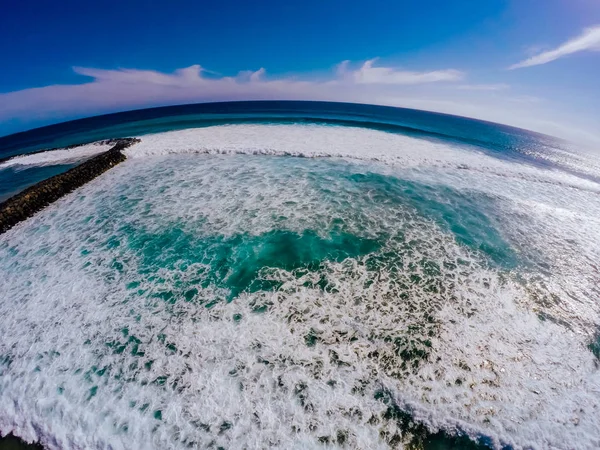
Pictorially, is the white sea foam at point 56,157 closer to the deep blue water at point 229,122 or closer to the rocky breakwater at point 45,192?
the deep blue water at point 229,122

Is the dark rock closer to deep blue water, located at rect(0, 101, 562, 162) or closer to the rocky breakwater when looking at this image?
the rocky breakwater

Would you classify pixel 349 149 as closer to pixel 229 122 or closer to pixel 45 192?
pixel 45 192

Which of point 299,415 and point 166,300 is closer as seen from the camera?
point 299,415

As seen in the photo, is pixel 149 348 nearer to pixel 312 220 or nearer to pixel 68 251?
pixel 68 251

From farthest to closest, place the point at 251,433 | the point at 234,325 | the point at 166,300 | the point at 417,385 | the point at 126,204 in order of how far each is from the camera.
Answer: the point at 126,204 → the point at 166,300 → the point at 234,325 → the point at 417,385 → the point at 251,433

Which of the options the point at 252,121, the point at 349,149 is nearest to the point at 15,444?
the point at 349,149

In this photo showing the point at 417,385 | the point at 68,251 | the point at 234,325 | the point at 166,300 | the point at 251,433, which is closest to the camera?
the point at 251,433

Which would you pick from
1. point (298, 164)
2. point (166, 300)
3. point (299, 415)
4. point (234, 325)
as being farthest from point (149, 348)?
point (298, 164)

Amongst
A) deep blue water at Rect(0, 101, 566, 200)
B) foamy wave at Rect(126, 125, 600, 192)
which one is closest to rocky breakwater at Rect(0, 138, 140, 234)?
deep blue water at Rect(0, 101, 566, 200)
